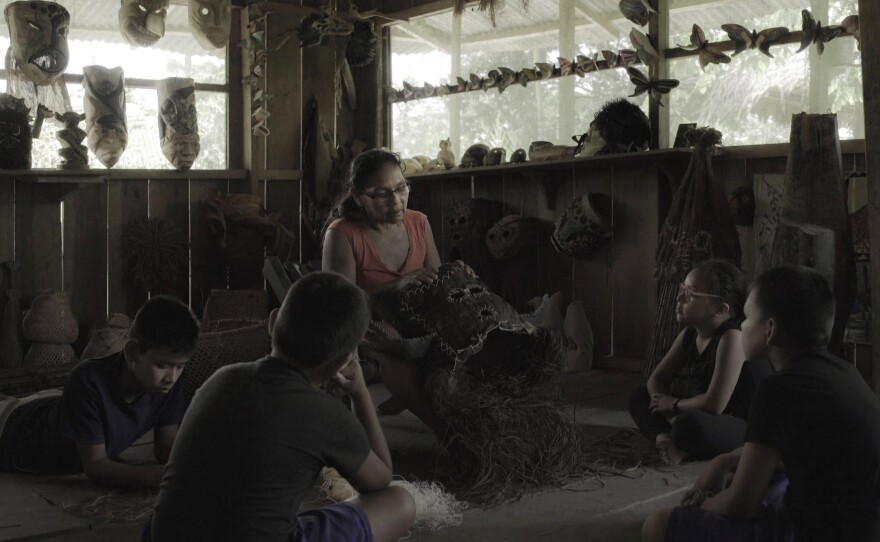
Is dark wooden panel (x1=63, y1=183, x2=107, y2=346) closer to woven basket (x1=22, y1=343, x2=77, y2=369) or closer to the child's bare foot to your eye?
woven basket (x1=22, y1=343, x2=77, y2=369)

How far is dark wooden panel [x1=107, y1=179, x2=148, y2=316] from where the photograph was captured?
619 centimetres

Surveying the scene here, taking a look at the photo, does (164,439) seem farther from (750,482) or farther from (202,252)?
(202,252)

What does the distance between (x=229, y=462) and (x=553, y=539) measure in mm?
1209

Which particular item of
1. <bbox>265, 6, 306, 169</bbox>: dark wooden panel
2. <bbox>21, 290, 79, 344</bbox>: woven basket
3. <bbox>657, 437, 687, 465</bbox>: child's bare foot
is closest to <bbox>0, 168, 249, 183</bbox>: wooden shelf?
<bbox>265, 6, 306, 169</bbox>: dark wooden panel

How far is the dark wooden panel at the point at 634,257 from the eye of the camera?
5539mm

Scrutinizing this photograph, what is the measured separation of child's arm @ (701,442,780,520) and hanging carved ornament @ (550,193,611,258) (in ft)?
11.2

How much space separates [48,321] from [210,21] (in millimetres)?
2170

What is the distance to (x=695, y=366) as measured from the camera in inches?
143

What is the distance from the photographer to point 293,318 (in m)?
2.05

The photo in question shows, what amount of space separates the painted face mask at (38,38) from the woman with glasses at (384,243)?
2549 mm

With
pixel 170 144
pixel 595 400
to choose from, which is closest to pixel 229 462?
pixel 595 400

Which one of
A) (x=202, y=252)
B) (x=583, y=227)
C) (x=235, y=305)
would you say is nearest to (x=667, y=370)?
(x=583, y=227)

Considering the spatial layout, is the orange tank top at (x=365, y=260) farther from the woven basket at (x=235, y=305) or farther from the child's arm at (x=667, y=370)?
the woven basket at (x=235, y=305)

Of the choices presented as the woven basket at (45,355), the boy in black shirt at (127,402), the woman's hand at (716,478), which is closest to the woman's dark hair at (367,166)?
the boy in black shirt at (127,402)
